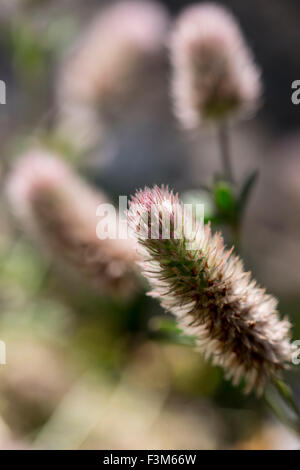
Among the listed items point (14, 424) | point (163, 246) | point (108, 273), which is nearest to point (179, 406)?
point (14, 424)

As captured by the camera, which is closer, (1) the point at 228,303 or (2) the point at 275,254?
(1) the point at 228,303

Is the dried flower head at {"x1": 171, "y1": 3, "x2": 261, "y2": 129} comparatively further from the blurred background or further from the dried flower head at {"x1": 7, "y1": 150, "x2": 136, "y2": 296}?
the dried flower head at {"x1": 7, "y1": 150, "x2": 136, "y2": 296}

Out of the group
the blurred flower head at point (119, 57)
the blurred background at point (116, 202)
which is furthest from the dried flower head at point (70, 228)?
the blurred flower head at point (119, 57)

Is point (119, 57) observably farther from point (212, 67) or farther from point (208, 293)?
point (208, 293)

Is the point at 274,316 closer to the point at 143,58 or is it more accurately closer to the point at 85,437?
the point at 85,437

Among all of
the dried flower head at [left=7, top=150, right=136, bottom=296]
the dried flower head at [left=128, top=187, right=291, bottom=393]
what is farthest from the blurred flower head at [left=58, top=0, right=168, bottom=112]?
the dried flower head at [left=128, top=187, right=291, bottom=393]
